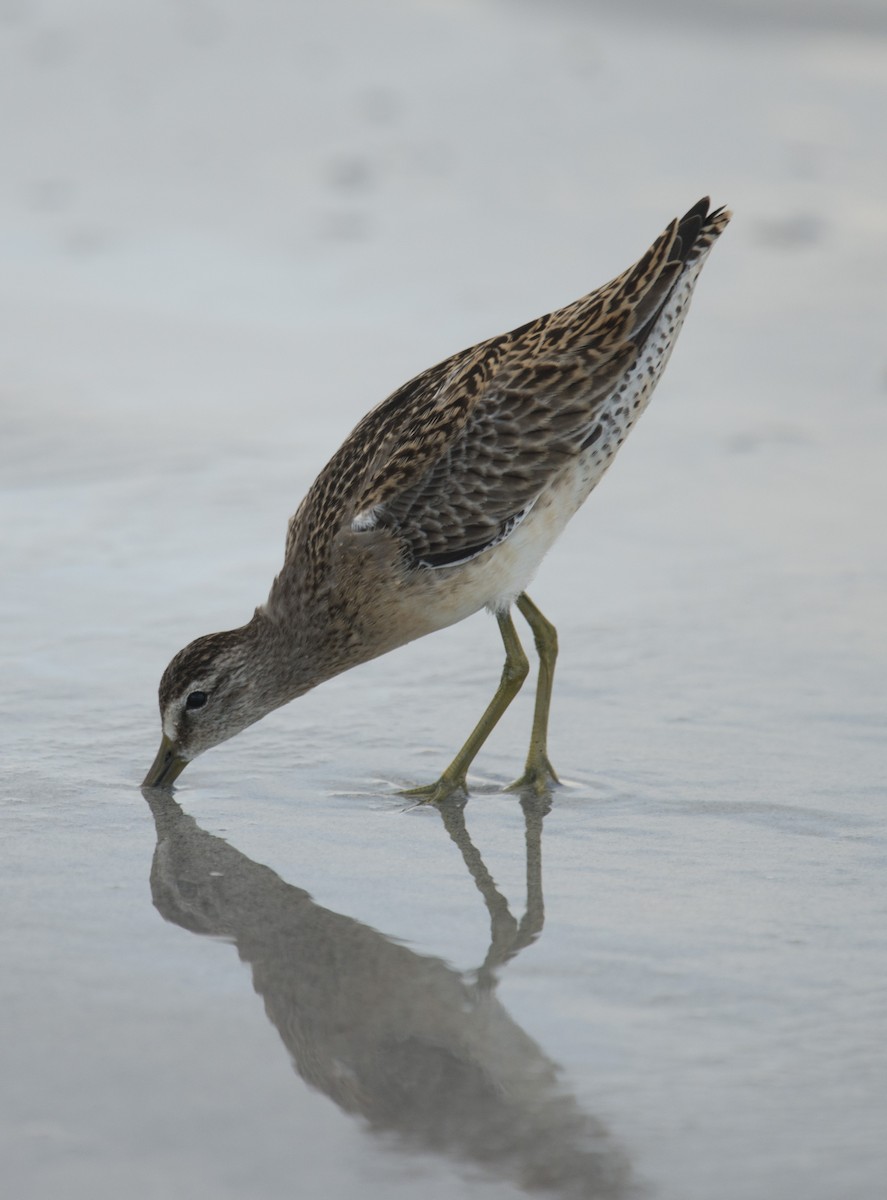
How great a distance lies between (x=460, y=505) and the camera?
16.9ft

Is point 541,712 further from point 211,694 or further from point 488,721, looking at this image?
point 211,694

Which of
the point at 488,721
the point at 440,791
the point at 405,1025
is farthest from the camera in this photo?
the point at 488,721

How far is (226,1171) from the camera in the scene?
9.53 ft

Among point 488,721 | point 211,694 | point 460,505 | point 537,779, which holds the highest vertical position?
point 460,505

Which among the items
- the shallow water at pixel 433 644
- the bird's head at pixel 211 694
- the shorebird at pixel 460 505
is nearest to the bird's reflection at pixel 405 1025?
Answer: the shallow water at pixel 433 644

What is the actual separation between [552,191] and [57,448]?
3.63m

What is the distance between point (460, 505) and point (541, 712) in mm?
620

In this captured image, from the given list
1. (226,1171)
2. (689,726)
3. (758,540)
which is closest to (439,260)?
(758,540)

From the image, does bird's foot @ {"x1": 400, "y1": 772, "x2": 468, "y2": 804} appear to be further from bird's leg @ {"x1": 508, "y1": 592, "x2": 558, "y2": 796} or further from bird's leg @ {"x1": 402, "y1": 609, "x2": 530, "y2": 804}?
bird's leg @ {"x1": 508, "y1": 592, "x2": 558, "y2": 796}

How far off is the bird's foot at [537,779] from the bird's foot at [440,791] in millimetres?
129

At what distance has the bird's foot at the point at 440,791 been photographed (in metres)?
4.76

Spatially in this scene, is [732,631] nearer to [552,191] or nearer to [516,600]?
[516,600]

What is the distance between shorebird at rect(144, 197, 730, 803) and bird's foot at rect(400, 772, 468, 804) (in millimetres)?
50

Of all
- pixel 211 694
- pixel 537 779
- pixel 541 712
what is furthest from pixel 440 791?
pixel 211 694
